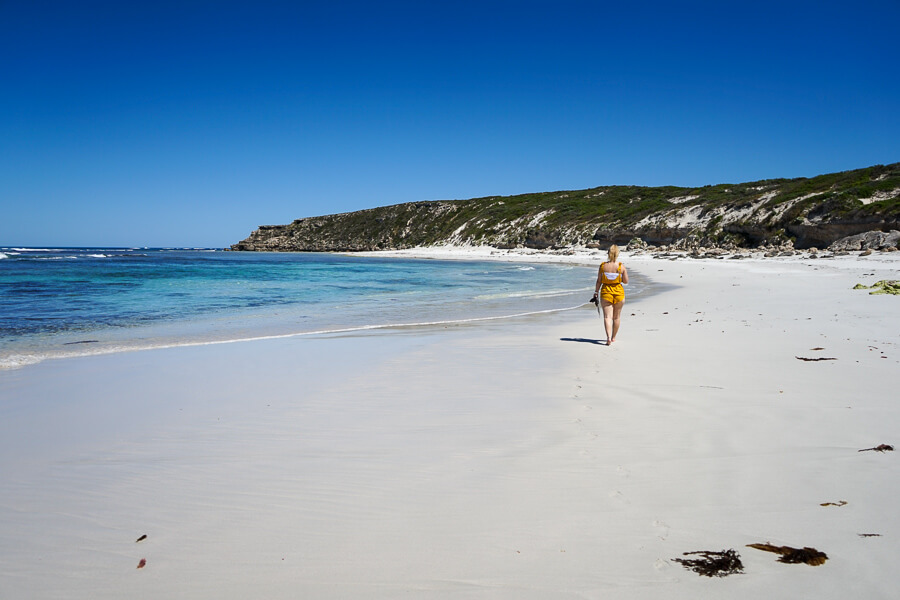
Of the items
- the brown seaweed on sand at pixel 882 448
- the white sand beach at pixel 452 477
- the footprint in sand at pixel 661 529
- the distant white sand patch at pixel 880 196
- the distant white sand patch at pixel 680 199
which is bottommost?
the white sand beach at pixel 452 477

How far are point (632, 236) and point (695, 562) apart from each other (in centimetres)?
5175

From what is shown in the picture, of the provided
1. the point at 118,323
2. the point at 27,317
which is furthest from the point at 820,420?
the point at 27,317

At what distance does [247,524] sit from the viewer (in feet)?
8.57

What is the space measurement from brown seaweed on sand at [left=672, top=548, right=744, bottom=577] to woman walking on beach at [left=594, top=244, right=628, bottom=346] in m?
5.48

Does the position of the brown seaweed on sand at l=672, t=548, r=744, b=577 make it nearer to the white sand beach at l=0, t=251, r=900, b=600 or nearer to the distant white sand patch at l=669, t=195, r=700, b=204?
the white sand beach at l=0, t=251, r=900, b=600

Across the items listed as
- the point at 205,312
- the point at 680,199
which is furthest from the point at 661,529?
the point at 680,199

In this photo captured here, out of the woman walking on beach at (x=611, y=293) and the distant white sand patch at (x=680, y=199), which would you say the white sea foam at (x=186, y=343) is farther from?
the distant white sand patch at (x=680, y=199)

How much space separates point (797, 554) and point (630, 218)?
→ 58358 millimetres

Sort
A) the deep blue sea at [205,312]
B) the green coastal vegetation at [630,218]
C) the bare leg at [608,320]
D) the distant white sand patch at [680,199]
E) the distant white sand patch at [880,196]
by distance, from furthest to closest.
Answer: the distant white sand patch at [680,199] < the green coastal vegetation at [630,218] < the distant white sand patch at [880,196] < the deep blue sea at [205,312] < the bare leg at [608,320]

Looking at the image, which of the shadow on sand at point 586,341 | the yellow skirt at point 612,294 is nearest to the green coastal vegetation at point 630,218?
the yellow skirt at point 612,294

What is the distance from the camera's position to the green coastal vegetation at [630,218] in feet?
111

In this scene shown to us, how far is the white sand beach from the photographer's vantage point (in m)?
2.19

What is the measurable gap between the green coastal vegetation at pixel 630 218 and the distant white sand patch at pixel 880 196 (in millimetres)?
49

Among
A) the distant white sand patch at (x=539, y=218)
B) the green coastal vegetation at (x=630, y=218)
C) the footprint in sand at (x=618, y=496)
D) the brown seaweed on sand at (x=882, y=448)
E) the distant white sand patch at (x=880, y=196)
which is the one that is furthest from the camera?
the distant white sand patch at (x=539, y=218)
